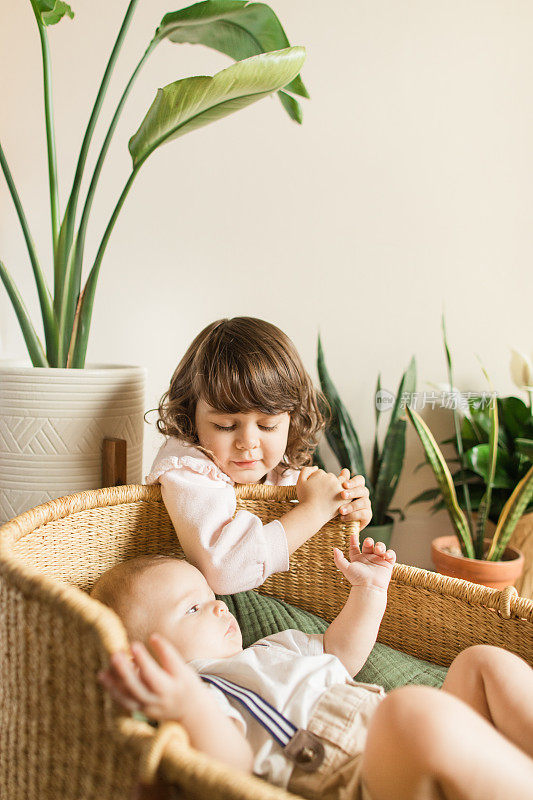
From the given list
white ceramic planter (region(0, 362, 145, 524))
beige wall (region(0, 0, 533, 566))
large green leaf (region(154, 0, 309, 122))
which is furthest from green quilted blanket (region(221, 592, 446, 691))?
large green leaf (region(154, 0, 309, 122))

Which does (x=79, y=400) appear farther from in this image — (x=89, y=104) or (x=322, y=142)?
(x=322, y=142)

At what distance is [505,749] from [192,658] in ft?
1.33

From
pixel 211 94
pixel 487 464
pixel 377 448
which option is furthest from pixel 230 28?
pixel 487 464

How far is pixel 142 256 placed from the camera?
176cm

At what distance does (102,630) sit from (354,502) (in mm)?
664

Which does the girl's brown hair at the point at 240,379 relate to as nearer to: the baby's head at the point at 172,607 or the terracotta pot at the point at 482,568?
the baby's head at the point at 172,607

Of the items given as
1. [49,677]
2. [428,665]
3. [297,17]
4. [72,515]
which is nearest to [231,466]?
[72,515]

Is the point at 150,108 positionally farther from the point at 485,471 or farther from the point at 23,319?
the point at 485,471

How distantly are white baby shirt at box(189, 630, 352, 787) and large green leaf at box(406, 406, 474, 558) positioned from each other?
2.41 feet

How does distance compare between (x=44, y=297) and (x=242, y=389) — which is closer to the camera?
(x=242, y=389)

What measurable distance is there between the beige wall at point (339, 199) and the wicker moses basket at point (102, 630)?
81 centimetres

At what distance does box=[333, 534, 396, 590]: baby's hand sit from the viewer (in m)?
0.96

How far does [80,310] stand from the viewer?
4.20 feet

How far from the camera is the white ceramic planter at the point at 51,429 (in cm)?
119
